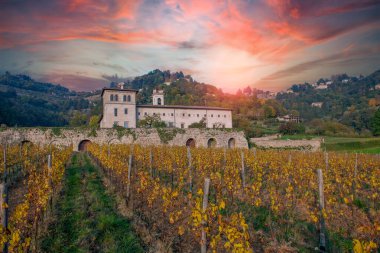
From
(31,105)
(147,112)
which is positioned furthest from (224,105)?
Result: (31,105)

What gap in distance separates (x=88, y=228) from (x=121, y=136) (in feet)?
79.1

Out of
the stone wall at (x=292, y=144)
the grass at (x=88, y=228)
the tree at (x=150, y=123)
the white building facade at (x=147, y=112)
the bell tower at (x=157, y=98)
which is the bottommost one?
the grass at (x=88, y=228)

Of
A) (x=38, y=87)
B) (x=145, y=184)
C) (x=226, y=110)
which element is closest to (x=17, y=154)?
(x=145, y=184)

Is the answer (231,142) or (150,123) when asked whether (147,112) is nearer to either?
(150,123)

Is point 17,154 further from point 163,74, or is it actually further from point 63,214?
point 163,74

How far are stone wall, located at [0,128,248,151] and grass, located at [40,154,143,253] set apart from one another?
18.7 meters

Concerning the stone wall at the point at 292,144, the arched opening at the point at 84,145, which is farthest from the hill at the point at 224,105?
the arched opening at the point at 84,145

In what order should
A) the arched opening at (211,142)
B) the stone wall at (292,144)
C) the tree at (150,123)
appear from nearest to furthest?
the arched opening at (211,142) < the stone wall at (292,144) < the tree at (150,123)

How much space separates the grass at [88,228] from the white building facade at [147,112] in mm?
29371

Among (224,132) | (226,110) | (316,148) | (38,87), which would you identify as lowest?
(316,148)

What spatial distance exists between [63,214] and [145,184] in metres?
2.23

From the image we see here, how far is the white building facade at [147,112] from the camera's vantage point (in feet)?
120

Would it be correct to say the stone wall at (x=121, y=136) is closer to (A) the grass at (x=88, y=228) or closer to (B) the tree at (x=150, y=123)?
(B) the tree at (x=150, y=123)

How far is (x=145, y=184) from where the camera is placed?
689cm
